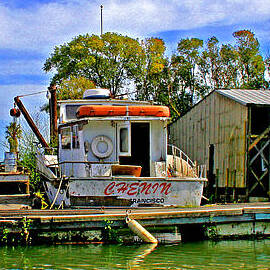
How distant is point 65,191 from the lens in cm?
1384

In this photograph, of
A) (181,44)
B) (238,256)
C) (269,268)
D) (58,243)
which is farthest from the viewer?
(181,44)

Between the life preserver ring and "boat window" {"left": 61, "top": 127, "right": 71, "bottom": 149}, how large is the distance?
4.14ft

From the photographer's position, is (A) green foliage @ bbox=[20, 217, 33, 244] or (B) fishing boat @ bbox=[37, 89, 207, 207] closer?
(A) green foliage @ bbox=[20, 217, 33, 244]

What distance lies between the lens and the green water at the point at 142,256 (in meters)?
9.70

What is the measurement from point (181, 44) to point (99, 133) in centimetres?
2451

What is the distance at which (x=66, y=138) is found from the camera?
16.0m

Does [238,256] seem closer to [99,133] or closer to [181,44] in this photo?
[99,133]

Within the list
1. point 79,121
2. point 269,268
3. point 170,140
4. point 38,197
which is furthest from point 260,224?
point 170,140

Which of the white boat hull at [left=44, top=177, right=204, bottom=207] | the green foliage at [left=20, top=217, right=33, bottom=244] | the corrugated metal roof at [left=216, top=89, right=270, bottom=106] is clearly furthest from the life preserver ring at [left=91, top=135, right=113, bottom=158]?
the corrugated metal roof at [left=216, top=89, right=270, bottom=106]

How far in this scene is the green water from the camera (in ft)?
31.8

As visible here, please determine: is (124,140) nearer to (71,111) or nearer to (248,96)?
(71,111)

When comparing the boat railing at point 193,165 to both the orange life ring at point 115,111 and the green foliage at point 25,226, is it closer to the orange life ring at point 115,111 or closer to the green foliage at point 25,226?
the orange life ring at point 115,111

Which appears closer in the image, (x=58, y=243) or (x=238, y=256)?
(x=238, y=256)

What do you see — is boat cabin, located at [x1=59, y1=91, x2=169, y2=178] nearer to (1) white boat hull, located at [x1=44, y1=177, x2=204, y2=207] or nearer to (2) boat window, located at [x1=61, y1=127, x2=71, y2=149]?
(2) boat window, located at [x1=61, y1=127, x2=71, y2=149]
